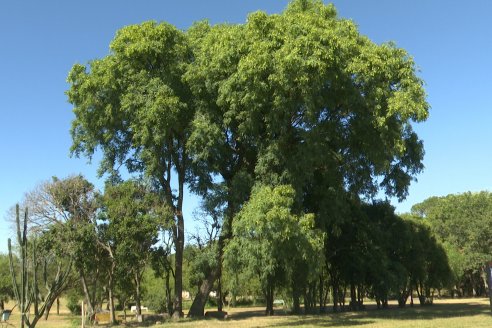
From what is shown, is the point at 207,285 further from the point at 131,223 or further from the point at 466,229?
the point at 466,229

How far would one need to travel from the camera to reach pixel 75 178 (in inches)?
1078

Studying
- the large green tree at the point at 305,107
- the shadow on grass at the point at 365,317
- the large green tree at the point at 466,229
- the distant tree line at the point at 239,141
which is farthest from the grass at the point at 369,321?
the large green tree at the point at 466,229

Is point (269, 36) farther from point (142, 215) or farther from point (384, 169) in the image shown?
point (142, 215)

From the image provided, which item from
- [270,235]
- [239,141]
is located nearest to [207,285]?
[239,141]

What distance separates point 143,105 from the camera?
79.0ft

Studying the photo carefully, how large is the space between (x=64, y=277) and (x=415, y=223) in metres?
28.5

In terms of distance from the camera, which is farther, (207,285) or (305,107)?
(207,285)

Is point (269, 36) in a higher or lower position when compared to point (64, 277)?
higher

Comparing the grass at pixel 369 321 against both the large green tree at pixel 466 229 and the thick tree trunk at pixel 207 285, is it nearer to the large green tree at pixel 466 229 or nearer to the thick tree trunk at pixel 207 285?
the thick tree trunk at pixel 207 285

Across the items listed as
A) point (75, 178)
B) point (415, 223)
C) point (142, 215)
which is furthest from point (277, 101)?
point (415, 223)

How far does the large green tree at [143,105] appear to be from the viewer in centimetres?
2400

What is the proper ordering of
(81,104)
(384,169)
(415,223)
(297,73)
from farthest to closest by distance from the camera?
(415,223) < (81,104) < (384,169) < (297,73)

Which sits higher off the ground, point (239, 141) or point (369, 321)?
point (239, 141)

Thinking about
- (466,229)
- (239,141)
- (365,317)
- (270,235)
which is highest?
(239,141)
